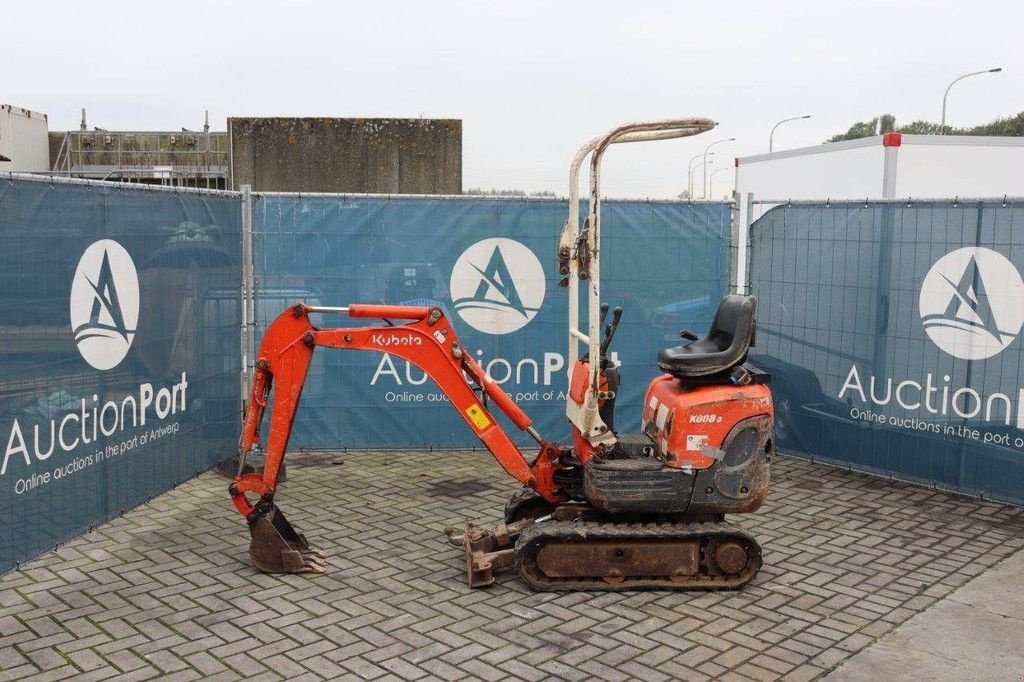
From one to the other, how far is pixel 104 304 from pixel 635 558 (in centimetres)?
427

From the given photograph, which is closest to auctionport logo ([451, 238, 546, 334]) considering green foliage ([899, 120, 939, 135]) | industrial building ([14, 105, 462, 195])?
industrial building ([14, 105, 462, 195])

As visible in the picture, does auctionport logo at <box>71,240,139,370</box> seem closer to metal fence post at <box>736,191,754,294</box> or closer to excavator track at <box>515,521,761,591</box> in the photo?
excavator track at <box>515,521,761,591</box>

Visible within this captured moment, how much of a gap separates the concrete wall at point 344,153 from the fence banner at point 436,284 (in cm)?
428

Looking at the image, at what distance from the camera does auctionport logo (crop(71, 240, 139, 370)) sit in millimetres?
7277

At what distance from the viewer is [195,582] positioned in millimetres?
6695

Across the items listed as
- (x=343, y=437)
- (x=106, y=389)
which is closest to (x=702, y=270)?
(x=343, y=437)

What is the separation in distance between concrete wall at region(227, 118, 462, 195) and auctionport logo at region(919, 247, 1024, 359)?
24.7 ft

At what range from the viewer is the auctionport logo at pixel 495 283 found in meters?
10.2

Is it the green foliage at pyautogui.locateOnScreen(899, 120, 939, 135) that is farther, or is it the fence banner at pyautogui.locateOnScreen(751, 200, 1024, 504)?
the green foliage at pyautogui.locateOnScreen(899, 120, 939, 135)

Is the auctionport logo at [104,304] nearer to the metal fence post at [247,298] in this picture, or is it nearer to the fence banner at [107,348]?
the fence banner at [107,348]

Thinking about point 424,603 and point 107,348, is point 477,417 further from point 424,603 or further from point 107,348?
point 107,348

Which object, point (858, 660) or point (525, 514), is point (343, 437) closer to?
point (525, 514)

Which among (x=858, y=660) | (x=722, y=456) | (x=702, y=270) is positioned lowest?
(x=858, y=660)

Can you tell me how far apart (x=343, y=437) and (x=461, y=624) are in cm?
448
